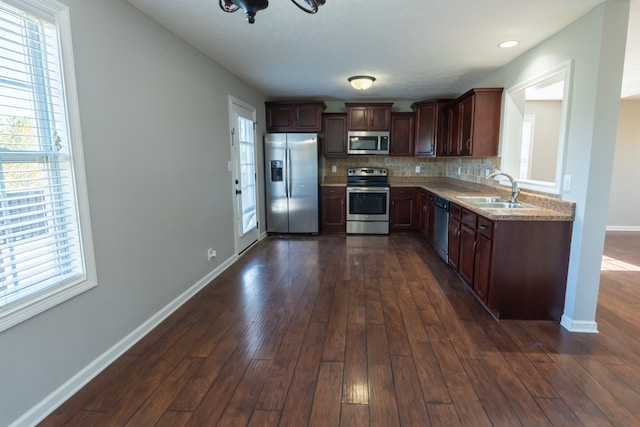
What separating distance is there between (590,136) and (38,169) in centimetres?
353

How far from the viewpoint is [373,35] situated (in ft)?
9.46

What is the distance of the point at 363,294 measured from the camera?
3207 mm

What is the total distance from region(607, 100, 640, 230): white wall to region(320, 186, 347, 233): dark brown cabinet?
14.8ft

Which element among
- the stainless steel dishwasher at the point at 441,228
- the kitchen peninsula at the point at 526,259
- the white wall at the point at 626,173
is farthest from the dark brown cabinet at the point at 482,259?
the white wall at the point at 626,173

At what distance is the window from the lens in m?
1.54

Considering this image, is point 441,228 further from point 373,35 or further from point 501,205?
point 373,35

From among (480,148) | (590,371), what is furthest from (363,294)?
(480,148)

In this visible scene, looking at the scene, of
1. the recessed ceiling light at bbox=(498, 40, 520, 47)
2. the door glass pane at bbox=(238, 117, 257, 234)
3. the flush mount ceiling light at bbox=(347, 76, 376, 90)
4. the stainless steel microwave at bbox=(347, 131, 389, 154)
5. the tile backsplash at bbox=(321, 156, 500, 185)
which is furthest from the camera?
the tile backsplash at bbox=(321, 156, 500, 185)

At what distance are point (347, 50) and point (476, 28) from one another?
3.83 ft

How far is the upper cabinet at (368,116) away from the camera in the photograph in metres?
5.73

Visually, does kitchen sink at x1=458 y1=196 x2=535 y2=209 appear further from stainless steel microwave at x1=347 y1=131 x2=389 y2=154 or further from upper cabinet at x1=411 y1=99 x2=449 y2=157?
stainless steel microwave at x1=347 y1=131 x2=389 y2=154

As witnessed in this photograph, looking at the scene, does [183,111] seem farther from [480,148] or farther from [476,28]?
[480,148]

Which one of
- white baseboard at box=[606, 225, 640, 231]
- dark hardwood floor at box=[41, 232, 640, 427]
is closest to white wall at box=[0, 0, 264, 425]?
dark hardwood floor at box=[41, 232, 640, 427]

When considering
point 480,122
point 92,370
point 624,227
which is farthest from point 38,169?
point 624,227
